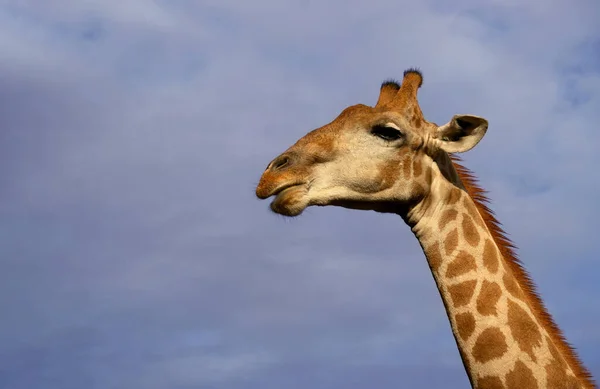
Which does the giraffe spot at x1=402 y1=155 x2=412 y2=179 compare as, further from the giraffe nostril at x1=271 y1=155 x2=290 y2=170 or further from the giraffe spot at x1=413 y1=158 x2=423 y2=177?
the giraffe nostril at x1=271 y1=155 x2=290 y2=170

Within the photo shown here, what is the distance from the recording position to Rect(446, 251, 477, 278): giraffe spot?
31.7ft

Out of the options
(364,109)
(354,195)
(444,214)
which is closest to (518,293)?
(444,214)

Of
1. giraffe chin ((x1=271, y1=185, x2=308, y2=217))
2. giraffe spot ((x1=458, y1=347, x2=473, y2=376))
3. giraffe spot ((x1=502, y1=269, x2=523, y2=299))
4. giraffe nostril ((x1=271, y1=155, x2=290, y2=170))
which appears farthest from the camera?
giraffe nostril ((x1=271, y1=155, x2=290, y2=170))

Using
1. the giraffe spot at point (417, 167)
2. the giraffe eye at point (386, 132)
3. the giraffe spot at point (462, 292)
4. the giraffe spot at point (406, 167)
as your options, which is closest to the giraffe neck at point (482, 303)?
the giraffe spot at point (462, 292)

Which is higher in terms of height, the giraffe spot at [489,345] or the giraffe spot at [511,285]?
the giraffe spot at [511,285]

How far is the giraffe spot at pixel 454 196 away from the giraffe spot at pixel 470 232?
0.95ft

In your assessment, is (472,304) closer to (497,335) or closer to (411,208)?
(497,335)

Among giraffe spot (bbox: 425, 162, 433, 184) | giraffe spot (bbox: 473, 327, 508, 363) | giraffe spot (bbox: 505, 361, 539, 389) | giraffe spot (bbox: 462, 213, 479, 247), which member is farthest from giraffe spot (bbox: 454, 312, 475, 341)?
giraffe spot (bbox: 425, 162, 433, 184)

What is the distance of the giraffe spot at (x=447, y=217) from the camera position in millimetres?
10045

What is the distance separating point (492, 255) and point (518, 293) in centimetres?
55

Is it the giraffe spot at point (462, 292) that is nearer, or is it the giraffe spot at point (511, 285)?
the giraffe spot at point (462, 292)

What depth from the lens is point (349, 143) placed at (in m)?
10.3

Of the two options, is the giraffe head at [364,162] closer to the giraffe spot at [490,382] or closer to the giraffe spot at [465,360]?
the giraffe spot at [465,360]

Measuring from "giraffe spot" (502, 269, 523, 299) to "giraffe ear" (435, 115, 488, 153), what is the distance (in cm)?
169
